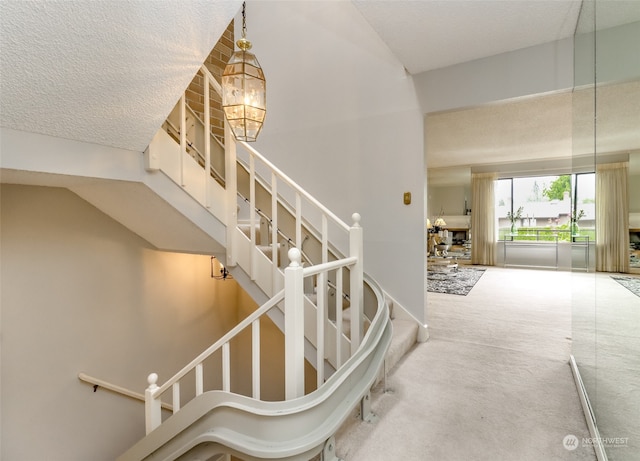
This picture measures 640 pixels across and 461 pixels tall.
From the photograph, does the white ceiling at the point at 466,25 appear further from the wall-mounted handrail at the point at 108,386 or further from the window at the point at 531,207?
the window at the point at 531,207

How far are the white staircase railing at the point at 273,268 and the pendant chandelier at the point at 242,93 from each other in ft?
0.79

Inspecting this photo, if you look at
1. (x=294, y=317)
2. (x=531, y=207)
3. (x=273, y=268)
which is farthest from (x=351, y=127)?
(x=531, y=207)

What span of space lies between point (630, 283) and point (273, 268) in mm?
1950

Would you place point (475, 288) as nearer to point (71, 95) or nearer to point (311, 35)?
point (311, 35)

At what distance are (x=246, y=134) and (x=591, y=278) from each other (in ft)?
7.34

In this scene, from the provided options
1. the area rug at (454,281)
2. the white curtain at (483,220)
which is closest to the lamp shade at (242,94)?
the area rug at (454,281)

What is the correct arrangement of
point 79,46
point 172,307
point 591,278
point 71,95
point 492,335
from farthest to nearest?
point 172,307 < point 492,335 < point 591,278 < point 71,95 < point 79,46

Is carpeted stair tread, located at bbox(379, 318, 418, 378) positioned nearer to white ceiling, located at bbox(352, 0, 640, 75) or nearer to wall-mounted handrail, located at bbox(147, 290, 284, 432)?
wall-mounted handrail, located at bbox(147, 290, 284, 432)

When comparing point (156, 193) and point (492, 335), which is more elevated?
point (156, 193)

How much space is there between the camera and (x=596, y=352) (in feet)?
5.71

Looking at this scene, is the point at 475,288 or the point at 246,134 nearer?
the point at 246,134

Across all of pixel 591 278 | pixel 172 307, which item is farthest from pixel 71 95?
pixel 591 278

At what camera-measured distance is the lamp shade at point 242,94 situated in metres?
2.15

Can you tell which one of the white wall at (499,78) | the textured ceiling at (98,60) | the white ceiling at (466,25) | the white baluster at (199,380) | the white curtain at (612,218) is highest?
the white ceiling at (466,25)
